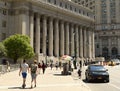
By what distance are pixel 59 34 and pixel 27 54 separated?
33.8 m

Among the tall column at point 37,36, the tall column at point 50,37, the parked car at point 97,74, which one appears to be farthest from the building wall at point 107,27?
the parked car at point 97,74

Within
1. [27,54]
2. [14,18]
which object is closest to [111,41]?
[14,18]

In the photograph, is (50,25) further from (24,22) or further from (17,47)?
(17,47)

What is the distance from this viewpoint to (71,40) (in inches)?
4326

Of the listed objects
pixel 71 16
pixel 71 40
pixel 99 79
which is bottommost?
pixel 99 79

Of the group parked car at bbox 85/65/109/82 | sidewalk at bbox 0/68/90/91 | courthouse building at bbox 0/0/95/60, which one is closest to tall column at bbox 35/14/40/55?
courthouse building at bbox 0/0/95/60

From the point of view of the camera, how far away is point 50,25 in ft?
317

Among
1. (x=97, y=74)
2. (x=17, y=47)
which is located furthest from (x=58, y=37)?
(x=97, y=74)

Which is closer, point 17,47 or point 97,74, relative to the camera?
point 97,74

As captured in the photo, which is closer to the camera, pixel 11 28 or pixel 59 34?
pixel 11 28

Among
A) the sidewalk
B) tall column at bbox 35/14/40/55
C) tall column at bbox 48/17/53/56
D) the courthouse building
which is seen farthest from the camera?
tall column at bbox 48/17/53/56

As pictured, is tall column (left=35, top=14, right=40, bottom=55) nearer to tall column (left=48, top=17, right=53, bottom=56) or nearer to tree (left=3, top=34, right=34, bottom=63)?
tall column (left=48, top=17, right=53, bottom=56)

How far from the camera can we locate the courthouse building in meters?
84.9

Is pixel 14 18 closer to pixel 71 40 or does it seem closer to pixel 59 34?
pixel 59 34
